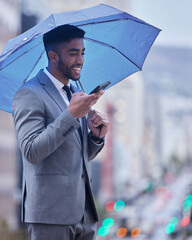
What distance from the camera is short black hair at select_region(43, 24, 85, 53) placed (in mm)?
2976

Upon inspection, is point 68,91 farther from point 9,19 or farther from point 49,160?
point 9,19

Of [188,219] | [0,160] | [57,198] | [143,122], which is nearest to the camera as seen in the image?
[57,198]

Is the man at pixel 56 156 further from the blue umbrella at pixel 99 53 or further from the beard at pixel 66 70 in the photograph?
the blue umbrella at pixel 99 53

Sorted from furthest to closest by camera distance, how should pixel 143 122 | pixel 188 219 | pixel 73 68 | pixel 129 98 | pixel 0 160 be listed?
pixel 143 122
pixel 129 98
pixel 0 160
pixel 188 219
pixel 73 68

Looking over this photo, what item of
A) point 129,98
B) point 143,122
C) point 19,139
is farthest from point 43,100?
point 143,122

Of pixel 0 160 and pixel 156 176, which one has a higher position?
pixel 0 160

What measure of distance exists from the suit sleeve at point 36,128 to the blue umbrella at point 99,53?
0.31 meters

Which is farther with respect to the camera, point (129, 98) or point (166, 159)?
point (166, 159)

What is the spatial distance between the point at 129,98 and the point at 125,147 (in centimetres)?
1143

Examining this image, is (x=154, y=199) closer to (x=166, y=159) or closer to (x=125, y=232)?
(x=166, y=159)

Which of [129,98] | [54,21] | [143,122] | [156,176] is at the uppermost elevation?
[54,21]

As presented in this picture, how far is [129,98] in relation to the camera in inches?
5354

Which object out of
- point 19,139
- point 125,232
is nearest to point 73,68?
point 19,139

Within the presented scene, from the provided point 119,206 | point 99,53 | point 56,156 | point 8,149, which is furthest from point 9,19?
point 56,156
